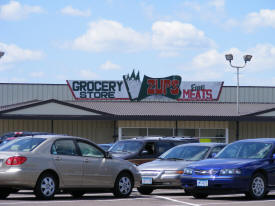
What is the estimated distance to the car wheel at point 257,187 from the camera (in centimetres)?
1662

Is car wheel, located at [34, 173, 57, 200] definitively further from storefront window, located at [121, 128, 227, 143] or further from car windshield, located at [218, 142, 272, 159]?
storefront window, located at [121, 128, 227, 143]

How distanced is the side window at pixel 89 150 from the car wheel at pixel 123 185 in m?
0.75

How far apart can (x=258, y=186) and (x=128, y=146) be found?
22.3ft

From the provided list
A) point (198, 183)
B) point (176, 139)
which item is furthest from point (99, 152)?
point (176, 139)

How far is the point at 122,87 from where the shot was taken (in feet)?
164

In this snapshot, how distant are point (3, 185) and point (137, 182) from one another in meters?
Result: 3.91

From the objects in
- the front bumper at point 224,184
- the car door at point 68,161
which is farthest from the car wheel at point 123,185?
the front bumper at point 224,184

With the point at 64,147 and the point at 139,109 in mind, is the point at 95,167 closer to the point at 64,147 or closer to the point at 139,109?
the point at 64,147

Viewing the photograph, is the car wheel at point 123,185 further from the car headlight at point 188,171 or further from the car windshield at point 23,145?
the car windshield at point 23,145

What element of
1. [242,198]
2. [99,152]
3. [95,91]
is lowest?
[242,198]

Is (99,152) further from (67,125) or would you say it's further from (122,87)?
(122,87)

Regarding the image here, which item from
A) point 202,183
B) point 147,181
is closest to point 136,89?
point 147,181

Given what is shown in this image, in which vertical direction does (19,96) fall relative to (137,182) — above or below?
above

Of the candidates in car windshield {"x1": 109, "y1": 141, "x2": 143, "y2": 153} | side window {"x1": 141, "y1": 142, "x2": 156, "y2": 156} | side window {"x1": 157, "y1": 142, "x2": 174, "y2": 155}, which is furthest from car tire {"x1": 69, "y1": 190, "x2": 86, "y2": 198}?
side window {"x1": 157, "y1": 142, "x2": 174, "y2": 155}
